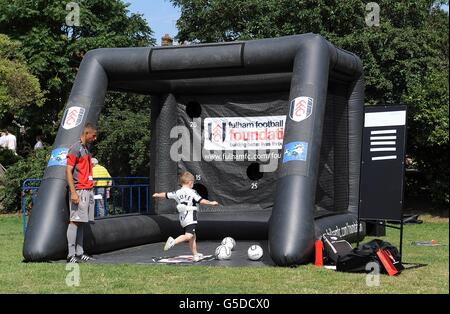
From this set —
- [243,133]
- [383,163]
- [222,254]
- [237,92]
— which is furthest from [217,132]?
→ [383,163]

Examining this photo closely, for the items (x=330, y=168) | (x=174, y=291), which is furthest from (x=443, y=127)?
(x=174, y=291)

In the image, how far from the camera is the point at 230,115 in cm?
1254

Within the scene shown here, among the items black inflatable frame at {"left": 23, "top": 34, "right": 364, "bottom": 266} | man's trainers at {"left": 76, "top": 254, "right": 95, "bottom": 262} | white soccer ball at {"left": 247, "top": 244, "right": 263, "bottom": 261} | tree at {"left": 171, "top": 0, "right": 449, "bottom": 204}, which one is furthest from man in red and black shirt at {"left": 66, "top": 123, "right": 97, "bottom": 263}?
tree at {"left": 171, "top": 0, "right": 449, "bottom": 204}

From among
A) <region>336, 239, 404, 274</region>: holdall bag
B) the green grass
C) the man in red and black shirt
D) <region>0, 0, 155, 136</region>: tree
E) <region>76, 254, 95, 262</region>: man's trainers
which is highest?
<region>0, 0, 155, 136</region>: tree

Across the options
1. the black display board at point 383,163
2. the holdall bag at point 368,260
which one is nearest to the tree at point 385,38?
the black display board at point 383,163

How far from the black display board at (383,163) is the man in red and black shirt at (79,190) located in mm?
3343

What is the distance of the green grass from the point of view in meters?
6.91

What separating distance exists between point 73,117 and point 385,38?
974 centimetres

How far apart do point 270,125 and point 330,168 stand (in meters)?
1.24

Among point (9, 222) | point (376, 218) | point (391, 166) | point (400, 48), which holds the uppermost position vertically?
point (400, 48)

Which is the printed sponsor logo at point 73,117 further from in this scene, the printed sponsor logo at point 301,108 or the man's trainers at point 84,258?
the printed sponsor logo at point 301,108

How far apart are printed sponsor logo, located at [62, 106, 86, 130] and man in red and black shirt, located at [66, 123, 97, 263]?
0.72 m

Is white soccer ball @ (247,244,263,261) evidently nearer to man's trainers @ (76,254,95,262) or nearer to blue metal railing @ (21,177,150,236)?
man's trainers @ (76,254,95,262)
